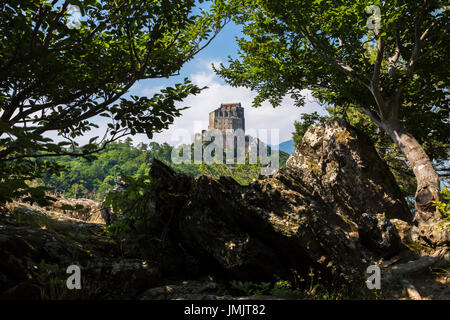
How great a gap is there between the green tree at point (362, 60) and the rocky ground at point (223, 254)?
529cm

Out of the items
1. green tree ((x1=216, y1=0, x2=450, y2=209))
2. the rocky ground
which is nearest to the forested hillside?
green tree ((x1=216, y1=0, x2=450, y2=209))

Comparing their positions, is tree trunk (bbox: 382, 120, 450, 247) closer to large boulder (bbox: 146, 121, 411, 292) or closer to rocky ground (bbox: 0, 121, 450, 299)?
rocky ground (bbox: 0, 121, 450, 299)

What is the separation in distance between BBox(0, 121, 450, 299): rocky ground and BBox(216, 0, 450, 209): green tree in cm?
529

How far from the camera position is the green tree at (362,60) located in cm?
873

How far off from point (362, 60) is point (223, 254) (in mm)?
9323

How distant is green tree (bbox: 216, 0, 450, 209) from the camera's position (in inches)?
344

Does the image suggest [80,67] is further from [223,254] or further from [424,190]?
[424,190]

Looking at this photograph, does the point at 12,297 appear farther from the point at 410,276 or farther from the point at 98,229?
the point at 410,276

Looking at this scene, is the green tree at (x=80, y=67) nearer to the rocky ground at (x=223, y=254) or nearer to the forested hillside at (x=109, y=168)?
the rocky ground at (x=223, y=254)

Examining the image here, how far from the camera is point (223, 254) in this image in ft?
14.3

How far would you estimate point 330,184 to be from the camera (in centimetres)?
932

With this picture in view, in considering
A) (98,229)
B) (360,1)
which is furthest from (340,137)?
(98,229)

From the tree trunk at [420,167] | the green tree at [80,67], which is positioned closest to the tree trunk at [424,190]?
the tree trunk at [420,167]

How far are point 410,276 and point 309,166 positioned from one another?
18.0 ft
